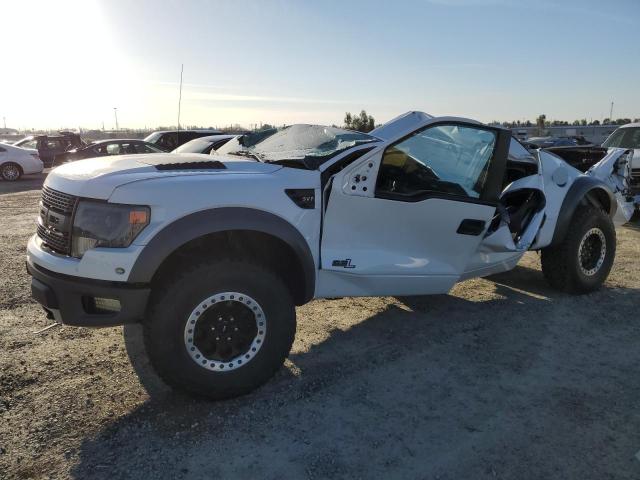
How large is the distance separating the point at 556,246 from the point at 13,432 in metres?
4.97

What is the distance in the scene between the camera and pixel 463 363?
3791 mm

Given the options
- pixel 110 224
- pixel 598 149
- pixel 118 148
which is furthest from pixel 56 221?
pixel 118 148

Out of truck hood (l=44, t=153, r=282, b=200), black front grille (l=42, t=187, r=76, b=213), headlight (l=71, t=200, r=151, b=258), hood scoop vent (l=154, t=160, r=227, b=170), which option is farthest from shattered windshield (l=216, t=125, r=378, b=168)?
black front grille (l=42, t=187, r=76, b=213)

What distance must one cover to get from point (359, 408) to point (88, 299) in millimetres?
1777

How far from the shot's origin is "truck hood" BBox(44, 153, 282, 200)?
2939 mm

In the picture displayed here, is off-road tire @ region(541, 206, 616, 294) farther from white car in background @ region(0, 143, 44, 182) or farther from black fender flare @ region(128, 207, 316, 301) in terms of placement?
white car in background @ region(0, 143, 44, 182)

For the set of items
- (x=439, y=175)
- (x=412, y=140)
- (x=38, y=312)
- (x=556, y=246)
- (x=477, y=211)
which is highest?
(x=412, y=140)

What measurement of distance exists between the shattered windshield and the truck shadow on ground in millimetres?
1546

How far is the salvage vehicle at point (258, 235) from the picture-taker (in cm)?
289

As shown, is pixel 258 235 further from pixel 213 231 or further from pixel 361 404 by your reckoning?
pixel 361 404

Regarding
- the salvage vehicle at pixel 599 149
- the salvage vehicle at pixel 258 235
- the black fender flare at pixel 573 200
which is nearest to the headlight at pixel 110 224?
the salvage vehicle at pixel 258 235

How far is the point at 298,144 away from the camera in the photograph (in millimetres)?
4145

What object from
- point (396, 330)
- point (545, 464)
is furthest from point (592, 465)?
point (396, 330)

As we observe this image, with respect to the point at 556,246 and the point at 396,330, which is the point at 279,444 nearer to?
the point at 396,330
